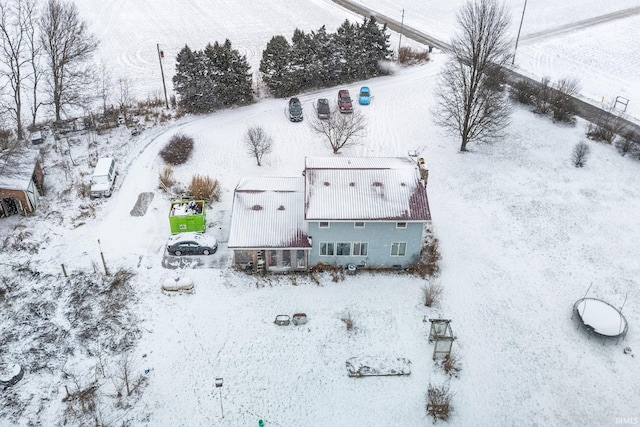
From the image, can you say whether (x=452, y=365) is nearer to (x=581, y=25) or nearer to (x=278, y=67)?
(x=278, y=67)

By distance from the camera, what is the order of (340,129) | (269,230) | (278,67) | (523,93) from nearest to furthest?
(269,230), (340,129), (523,93), (278,67)

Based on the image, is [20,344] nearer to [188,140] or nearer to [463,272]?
[188,140]

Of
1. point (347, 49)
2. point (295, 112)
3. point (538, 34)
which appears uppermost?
point (538, 34)

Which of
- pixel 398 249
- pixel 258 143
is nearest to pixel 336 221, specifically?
pixel 398 249

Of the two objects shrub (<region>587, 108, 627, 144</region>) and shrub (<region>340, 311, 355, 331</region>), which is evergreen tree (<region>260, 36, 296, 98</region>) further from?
shrub (<region>340, 311, 355, 331</region>)

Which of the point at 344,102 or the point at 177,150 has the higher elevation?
the point at 344,102

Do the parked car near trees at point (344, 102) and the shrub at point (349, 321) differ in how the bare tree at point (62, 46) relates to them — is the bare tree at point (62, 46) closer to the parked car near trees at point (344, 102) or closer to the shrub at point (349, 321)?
the parked car near trees at point (344, 102)

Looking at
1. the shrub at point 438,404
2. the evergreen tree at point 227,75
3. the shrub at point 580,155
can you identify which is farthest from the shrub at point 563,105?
the shrub at point 438,404

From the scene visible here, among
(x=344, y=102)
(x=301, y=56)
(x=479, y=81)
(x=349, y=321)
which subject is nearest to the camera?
(x=349, y=321)
